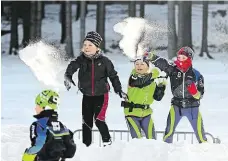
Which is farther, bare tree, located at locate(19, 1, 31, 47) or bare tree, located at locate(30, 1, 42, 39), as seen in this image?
bare tree, located at locate(19, 1, 31, 47)

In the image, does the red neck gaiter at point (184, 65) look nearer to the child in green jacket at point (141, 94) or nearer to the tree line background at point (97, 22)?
the child in green jacket at point (141, 94)

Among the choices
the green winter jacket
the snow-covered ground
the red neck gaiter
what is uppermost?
the red neck gaiter

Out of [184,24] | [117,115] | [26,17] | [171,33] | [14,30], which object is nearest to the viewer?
[117,115]

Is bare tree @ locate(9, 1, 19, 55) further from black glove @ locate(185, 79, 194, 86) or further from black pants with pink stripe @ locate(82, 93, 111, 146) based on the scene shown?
black glove @ locate(185, 79, 194, 86)

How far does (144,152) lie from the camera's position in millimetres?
7785

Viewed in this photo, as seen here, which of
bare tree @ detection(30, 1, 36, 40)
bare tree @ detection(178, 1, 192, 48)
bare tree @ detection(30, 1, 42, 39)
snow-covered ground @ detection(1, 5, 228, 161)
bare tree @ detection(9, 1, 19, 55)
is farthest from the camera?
bare tree @ detection(9, 1, 19, 55)

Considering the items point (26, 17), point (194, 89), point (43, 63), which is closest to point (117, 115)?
point (194, 89)

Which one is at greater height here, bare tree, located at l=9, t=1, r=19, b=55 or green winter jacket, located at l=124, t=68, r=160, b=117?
green winter jacket, located at l=124, t=68, r=160, b=117

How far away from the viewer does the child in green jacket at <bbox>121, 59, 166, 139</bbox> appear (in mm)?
8633

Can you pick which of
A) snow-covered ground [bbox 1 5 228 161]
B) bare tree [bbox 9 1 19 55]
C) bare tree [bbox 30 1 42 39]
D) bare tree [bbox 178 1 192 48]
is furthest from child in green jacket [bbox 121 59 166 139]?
bare tree [bbox 9 1 19 55]

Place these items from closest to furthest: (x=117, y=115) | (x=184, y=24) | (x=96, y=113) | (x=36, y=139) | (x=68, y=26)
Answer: (x=36, y=139), (x=96, y=113), (x=117, y=115), (x=184, y=24), (x=68, y=26)

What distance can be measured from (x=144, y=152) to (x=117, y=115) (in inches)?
257

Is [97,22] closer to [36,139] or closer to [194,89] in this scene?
[194,89]

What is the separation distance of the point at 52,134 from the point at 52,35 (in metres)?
30.7
